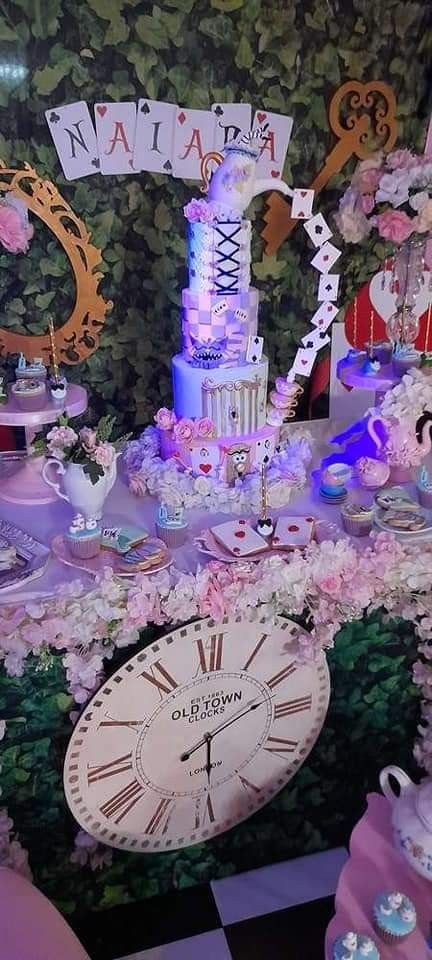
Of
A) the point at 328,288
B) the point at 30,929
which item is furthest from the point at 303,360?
the point at 30,929

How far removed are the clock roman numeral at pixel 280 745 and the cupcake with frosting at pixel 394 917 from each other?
38cm

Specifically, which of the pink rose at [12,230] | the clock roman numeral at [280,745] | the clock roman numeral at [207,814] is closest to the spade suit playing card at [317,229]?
the pink rose at [12,230]

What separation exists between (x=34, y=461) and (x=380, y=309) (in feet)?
2.97

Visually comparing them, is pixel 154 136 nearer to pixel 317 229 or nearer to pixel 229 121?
pixel 229 121

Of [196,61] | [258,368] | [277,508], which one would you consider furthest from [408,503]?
[196,61]

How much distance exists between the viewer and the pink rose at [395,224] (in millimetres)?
1520

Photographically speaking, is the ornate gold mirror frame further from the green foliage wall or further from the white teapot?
the white teapot

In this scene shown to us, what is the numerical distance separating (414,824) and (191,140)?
55.9 inches

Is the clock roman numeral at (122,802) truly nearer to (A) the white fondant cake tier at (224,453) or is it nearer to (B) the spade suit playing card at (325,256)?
(A) the white fondant cake tier at (224,453)

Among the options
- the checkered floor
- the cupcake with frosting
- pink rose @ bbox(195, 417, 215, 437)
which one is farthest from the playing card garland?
the checkered floor

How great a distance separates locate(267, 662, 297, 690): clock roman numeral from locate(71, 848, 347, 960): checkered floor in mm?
551

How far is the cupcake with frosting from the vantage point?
1.33 metres

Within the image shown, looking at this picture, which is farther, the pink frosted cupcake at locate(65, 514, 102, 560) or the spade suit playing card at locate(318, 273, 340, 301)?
the spade suit playing card at locate(318, 273, 340, 301)

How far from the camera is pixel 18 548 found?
53.3 inches
